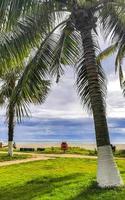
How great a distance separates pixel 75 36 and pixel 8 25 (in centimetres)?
391

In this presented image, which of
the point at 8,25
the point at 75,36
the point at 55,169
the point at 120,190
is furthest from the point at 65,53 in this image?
the point at 55,169

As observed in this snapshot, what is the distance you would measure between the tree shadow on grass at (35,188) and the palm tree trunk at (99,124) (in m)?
1.83

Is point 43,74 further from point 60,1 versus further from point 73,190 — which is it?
point 73,190

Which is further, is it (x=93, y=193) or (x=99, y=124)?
(x=99, y=124)

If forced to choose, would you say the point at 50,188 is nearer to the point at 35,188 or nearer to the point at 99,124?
the point at 35,188

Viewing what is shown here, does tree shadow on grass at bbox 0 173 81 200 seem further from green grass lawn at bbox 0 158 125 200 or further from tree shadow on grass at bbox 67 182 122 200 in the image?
tree shadow on grass at bbox 67 182 122 200

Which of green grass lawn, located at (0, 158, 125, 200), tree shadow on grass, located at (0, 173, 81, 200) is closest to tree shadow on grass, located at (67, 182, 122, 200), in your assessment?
green grass lawn, located at (0, 158, 125, 200)

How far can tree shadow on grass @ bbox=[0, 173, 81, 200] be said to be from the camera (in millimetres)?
14766

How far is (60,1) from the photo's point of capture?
14.4 meters

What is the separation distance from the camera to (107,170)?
14211 millimetres

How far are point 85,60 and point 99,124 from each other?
2033 millimetres

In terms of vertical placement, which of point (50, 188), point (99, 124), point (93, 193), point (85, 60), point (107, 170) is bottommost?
point (93, 193)

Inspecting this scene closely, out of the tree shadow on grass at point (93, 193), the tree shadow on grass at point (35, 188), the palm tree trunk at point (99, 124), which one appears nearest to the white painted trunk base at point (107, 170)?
the palm tree trunk at point (99, 124)

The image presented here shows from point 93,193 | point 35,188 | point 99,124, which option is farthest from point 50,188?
point 99,124
